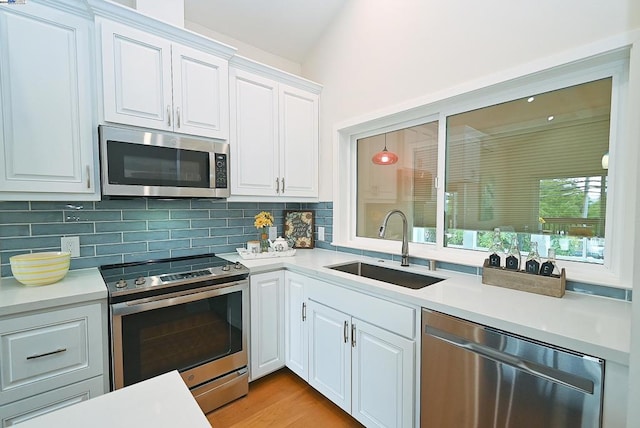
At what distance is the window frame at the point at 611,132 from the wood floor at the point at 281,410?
1.11 meters

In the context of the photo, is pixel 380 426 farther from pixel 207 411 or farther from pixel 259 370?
pixel 207 411

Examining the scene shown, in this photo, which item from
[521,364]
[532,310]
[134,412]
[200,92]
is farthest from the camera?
[200,92]

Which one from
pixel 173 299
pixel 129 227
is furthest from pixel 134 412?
pixel 129 227

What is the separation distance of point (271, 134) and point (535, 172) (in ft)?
5.87

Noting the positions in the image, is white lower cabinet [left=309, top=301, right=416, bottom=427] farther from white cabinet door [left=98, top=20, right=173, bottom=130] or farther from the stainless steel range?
white cabinet door [left=98, top=20, right=173, bottom=130]

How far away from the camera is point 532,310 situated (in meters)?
1.16

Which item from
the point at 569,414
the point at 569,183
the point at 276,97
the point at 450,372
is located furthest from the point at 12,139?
the point at 569,183

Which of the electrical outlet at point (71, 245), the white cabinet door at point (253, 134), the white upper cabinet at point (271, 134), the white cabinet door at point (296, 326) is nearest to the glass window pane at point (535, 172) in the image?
the white cabinet door at point (296, 326)

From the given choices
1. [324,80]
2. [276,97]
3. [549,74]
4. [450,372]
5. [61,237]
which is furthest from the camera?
[324,80]

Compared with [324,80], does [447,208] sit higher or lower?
lower

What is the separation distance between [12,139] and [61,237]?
Result: 0.64 metres

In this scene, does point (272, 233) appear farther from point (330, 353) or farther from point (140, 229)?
point (330, 353)

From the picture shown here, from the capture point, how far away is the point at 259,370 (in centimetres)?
204

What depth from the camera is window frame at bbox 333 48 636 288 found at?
49.3 inches
